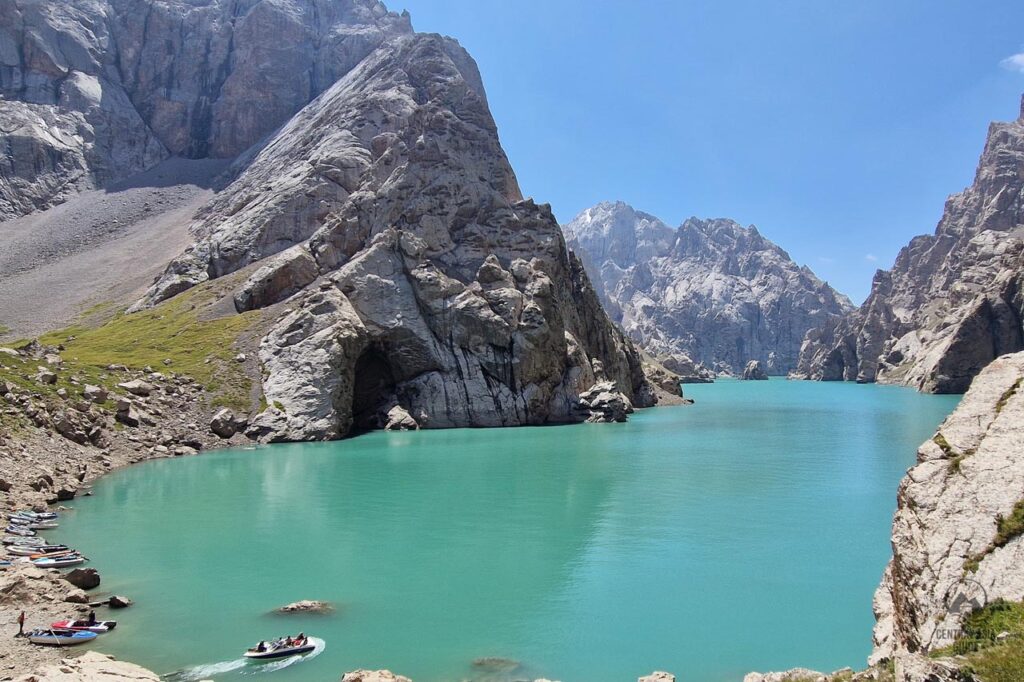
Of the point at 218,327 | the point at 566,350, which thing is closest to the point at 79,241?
the point at 218,327

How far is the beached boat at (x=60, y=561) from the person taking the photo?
33969 mm

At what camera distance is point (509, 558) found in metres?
36.1

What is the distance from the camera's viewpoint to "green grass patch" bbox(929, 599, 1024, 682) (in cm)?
1080

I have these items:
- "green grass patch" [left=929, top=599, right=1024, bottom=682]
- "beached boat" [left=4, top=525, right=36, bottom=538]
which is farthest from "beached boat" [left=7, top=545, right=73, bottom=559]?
"green grass patch" [left=929, top=599, right=1024, bottom=682]

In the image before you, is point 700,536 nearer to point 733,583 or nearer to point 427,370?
point 733,583

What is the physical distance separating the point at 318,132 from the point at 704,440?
156 m

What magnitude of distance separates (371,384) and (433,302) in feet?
56.7

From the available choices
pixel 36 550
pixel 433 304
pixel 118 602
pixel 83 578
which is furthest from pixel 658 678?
pixel 433 304

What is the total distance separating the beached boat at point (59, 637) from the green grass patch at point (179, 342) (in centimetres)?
6871

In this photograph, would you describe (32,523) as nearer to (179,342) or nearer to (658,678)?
(658,678)

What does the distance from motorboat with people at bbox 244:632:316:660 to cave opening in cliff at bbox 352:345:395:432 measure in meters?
86.3

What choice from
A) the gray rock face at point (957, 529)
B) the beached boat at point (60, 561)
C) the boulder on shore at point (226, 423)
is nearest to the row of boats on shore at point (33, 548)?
the beached boat at point (60, 561)

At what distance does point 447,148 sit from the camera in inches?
5320

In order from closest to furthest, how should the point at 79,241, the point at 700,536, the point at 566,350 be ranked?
the point at 700,536
the point at 566,350
the point at 79,241
